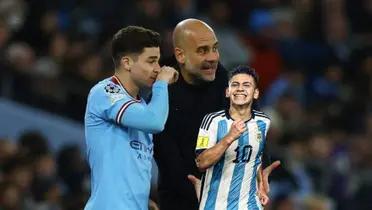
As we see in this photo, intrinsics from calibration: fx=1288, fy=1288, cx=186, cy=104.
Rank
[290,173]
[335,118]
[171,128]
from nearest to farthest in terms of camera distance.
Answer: [171,128] → [290,173] → [335,118]

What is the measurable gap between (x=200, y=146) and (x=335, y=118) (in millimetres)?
7225

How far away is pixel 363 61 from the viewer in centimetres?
1438

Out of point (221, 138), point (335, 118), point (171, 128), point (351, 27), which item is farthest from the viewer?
point (351, 27)

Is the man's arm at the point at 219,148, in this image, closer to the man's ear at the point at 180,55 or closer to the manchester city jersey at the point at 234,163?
the manchester city jersey at the point at 234,163

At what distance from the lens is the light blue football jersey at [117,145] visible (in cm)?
639

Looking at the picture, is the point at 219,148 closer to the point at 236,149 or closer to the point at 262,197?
the point at 236,149

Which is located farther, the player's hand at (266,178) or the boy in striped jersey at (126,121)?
the player's hand at (266,178)

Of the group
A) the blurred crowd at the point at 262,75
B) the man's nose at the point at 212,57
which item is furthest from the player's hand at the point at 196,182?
the blurred crowd at the point at 262,75

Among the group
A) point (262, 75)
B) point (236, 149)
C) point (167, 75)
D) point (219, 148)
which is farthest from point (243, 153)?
point (262, 75)

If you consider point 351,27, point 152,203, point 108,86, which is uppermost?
point 351,27

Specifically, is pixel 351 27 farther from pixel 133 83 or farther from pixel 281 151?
pixel 133 83

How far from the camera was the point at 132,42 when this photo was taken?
6555 millimetres

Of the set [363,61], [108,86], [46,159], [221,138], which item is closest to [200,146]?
[221,138]

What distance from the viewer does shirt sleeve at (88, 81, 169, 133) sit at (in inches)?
250
